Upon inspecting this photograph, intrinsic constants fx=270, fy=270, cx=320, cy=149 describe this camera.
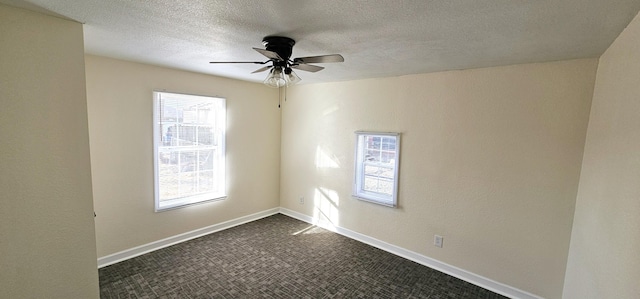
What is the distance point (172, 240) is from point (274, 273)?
61.9 inches

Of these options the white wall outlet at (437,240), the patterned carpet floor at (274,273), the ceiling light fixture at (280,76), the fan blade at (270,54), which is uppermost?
the fan blade at (270,54)

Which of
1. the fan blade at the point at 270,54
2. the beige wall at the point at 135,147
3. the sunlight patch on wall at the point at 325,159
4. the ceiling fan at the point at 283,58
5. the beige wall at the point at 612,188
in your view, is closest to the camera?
the beige wall at the point at 612,188

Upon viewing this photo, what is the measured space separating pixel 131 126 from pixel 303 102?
237cm

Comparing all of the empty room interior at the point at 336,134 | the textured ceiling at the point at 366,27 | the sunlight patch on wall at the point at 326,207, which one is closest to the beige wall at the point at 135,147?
the empty room interior at the point at 336,134

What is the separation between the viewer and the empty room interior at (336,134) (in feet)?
5.32

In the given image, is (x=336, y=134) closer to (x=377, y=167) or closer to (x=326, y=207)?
(x=377, y=167)

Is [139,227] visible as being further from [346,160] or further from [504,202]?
[504,202]

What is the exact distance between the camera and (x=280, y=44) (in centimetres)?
204

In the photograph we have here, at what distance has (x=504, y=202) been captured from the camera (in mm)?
2717

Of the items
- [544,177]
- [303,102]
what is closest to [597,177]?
[544,177]

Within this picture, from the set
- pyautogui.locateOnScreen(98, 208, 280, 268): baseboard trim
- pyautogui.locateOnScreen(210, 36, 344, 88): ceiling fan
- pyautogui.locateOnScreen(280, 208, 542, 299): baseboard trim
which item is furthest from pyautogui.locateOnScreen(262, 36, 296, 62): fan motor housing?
pyautogui.locateOnScreen(98, 208, 280, 268): baseboard trim

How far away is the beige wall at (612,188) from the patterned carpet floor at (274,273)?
1.08 metres

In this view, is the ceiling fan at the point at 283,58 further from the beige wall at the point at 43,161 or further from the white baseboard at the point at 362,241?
the white baseboard at the point at 362,241

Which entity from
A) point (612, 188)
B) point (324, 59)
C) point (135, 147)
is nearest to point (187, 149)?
point (135, 147)
